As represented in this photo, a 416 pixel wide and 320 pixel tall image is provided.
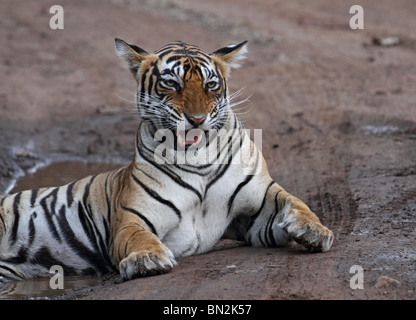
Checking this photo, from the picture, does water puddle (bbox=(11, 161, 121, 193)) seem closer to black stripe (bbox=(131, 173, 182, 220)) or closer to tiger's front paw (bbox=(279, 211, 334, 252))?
black stripe (bbox=(131, 173, 182, 220))

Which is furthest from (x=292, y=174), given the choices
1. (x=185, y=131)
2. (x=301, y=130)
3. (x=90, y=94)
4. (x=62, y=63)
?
(x=62, y=63)

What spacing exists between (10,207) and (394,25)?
392 inches

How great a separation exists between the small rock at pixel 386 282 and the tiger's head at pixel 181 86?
1549 millimetres

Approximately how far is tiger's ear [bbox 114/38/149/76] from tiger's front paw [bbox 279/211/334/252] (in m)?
1.61

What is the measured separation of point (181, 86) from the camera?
504 cm

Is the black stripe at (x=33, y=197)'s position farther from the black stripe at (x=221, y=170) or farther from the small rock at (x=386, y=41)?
the small rock at (x=386, y=41)

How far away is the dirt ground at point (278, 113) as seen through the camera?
4453mm

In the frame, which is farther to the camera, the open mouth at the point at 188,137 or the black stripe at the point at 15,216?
the black stripe at the point at 15,216

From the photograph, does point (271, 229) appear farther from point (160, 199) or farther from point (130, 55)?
point (130, 55)

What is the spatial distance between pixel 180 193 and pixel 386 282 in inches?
64.5

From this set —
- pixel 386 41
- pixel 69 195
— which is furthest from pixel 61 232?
pixel 386 41

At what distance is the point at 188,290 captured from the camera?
415cm

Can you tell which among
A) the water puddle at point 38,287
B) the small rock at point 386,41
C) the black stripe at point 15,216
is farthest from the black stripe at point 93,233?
the small rock at point 386,41
